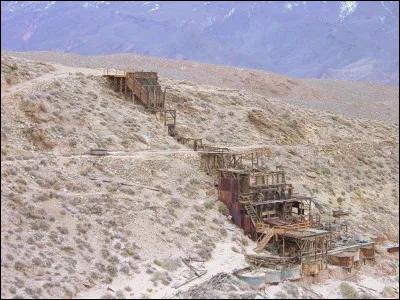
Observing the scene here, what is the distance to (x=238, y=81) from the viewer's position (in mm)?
75562

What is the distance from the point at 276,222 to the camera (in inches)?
1425

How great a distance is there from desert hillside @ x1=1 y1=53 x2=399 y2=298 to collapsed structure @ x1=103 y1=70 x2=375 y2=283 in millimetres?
782

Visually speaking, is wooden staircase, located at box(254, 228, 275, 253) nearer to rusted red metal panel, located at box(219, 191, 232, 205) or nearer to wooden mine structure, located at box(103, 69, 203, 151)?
rusted red metal panel, located at box(219, 191, 232, 205)

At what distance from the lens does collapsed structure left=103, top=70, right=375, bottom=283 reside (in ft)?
110

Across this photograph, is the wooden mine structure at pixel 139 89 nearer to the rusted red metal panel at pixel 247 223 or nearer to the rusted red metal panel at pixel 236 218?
the rusted red metal panel at pixel 236 218

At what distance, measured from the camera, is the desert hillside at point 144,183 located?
90.8 ft

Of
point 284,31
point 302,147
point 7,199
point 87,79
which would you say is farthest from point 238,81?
point 284,31

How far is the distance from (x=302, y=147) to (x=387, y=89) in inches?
1975

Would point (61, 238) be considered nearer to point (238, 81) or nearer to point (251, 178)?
point (251, 178)

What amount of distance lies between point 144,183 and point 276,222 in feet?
23.2

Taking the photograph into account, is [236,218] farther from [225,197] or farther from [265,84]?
[265,84]

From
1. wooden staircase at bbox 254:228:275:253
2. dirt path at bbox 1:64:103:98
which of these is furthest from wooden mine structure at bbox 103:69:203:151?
wooden staircase at bbox 254:228:275:253

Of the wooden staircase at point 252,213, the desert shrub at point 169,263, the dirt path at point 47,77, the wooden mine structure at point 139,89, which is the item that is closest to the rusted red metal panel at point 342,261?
the wooden staircase at point 252,213

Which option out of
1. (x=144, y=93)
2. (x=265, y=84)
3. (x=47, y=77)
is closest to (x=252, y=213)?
(x=144, y=93)
